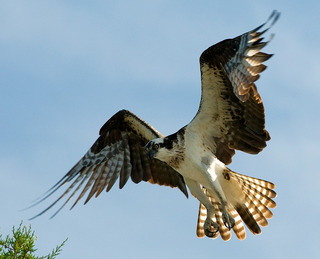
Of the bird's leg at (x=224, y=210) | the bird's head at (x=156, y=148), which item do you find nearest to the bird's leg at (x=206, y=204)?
the bird's leg at (x=224, y=210)

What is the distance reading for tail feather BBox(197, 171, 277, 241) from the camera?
38.5 feet

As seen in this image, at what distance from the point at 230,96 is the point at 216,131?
747mm

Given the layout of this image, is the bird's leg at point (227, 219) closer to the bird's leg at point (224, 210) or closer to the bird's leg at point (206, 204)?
the bird's leg at point (224, 210)

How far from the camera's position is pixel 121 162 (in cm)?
1246

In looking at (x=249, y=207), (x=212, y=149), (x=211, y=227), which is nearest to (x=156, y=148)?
(x=212, y=149)

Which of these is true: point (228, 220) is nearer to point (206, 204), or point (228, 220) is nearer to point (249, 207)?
point (206, 204)

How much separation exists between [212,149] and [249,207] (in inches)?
46.5

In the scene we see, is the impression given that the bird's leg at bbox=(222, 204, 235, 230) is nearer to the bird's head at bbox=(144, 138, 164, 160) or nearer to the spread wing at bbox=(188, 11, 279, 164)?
the spread wing at bbox=(188, 11, 279, 164)

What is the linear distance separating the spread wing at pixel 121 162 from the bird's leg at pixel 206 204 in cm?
65

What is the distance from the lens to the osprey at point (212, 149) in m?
10.2

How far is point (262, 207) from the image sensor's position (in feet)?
39.1

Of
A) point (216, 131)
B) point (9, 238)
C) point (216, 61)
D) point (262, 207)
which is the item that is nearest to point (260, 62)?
point (216, 61)

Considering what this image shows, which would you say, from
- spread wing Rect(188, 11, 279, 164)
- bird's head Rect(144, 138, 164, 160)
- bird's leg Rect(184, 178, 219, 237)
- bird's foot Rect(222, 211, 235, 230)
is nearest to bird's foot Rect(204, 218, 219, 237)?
bird's leg Rect(184, 178, 219, 237)

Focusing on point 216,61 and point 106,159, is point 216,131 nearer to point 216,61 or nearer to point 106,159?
point 216,61
